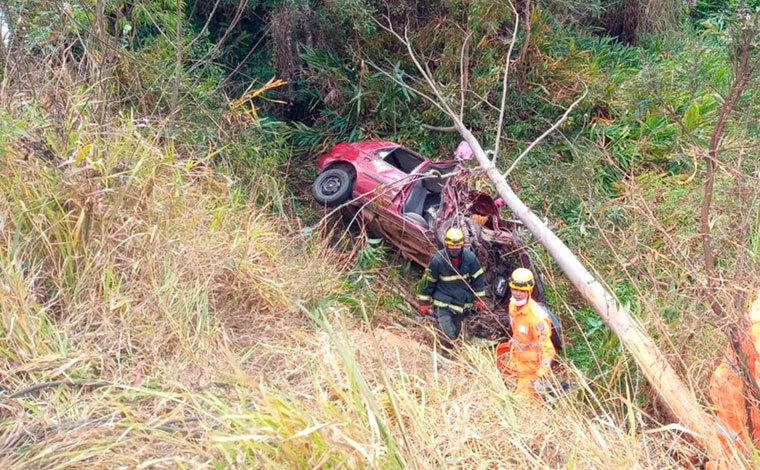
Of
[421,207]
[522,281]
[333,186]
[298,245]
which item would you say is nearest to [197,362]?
[522,281]

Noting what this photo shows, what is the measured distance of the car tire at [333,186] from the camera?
24.5 ft

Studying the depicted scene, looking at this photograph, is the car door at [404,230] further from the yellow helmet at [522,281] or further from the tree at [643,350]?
the yellow helmet at [522,281]

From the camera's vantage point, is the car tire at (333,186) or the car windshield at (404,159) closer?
the car tire at (333,186)

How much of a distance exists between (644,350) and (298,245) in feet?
11.2

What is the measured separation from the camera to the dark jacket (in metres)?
6.05

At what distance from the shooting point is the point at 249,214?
5.98 meters

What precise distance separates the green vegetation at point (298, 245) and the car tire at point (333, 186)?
1.60 feet

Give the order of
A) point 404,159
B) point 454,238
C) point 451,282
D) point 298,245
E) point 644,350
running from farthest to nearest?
1. point 404,159
2. point 298,245
3. point 451,282
4. point 454,238
5. point 644,350

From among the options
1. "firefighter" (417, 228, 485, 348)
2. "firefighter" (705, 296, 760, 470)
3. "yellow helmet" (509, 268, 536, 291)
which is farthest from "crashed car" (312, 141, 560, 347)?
"firefighter" (705, 296, 760, 470)

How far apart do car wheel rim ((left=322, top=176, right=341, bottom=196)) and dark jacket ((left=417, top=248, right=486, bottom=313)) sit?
74.7 inches

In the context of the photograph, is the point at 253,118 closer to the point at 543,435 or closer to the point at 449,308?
the point at 449,308

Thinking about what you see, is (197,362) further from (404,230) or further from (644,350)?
(404,230)

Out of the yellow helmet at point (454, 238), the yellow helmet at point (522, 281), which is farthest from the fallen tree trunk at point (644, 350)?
the yellow helmet at point (454, 238)

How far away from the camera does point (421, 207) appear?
23.8ft
